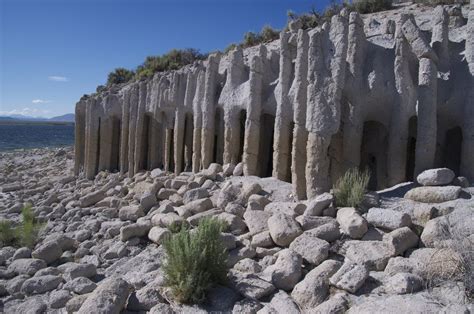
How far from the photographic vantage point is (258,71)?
11398 millimetres

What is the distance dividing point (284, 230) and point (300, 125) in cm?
331

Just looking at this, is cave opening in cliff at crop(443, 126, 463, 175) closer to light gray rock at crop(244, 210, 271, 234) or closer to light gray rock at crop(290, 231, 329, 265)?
light gray rock at crop(244, 210, 271, 234)

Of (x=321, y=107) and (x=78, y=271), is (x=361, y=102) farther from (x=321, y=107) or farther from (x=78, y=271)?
(x=78, y=271)

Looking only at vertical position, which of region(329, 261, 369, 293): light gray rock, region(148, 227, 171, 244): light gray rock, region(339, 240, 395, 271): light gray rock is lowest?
region(148, 227, 171, 244): light gray rock

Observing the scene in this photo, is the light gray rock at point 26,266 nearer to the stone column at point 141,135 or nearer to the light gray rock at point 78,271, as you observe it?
the light gray rock at point 78,271

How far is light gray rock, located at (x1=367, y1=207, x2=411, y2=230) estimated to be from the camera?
6195 millimetres

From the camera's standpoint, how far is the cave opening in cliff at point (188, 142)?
1445cm

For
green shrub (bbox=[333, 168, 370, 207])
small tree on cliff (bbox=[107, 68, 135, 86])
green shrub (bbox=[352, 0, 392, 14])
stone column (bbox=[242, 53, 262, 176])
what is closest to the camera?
green shrub (bbox=[333, 168, 370, 207])

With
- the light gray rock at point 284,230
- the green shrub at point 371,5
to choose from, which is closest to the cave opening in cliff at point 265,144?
the light gray rock at point 284,230

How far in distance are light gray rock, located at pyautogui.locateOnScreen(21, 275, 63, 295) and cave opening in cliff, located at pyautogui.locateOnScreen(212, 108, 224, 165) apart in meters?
6.95

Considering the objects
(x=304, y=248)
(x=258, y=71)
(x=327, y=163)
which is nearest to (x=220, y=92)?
(x=258, y=71)

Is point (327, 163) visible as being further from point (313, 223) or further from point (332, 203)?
point (313, 223)

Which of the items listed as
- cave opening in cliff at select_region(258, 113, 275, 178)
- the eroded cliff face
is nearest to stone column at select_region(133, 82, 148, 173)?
the eroded cliff face

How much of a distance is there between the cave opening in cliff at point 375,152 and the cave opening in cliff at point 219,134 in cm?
473
